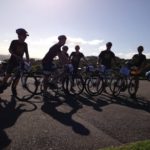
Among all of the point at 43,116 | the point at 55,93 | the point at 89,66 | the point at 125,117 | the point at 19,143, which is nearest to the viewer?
the point at 19,143

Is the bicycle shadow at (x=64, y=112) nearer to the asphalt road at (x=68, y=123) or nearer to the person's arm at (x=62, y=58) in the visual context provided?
the asphalt road at (x=68, y=123)

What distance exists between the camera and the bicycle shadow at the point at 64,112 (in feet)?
23.6

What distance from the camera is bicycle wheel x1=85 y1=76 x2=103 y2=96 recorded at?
523 inches

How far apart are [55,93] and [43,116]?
455cm

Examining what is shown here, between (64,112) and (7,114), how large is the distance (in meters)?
1.62

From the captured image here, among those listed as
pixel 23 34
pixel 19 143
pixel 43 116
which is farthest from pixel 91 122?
pixel 23 34

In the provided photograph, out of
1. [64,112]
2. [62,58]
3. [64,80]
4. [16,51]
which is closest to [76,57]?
[64,80]

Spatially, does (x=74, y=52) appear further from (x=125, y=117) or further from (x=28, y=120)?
(x=28, y=120)

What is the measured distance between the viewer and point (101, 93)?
14.0m

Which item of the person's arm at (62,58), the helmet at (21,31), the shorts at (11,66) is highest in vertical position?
the helmet at (21,31)

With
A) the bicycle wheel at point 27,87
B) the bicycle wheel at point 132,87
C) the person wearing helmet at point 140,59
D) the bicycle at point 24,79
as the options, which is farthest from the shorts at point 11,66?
the person wearing helmet at point 140,59

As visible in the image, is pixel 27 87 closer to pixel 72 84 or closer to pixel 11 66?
pixel 11 66

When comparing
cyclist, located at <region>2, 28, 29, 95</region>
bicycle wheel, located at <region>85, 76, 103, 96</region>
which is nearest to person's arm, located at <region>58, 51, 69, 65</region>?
bicycle wheel, located at <region>85, 76, 103, 96</region>

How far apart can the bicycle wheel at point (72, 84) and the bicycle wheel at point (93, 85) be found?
0.32 metres
